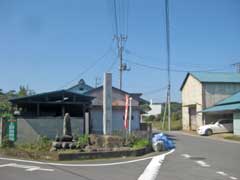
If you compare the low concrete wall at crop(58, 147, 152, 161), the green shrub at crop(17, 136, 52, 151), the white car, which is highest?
the white car

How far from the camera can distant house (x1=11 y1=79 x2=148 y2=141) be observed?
21938mm

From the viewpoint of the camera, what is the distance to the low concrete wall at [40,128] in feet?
69.6

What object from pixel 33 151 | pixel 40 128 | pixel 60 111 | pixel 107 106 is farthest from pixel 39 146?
pixel 60 111

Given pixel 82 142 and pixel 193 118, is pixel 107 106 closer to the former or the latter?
pixel 82 142

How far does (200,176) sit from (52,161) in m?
6.43

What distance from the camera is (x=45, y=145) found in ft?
57.8

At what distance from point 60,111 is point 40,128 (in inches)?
341

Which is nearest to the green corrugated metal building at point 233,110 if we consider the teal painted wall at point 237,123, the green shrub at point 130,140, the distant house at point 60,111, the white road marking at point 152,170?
the teal painted wall at point 237,123

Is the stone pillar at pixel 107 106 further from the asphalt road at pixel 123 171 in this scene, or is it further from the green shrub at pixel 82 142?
the asphalt road at pixel 123 171

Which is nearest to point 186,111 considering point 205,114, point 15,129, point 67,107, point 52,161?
point 205,114

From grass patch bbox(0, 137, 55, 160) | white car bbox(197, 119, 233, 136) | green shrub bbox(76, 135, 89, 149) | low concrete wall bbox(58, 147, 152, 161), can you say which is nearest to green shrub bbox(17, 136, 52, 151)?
grass patch bbox(0, 137, 55, 160)

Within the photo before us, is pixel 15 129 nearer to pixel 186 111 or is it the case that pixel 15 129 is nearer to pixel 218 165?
pixel 218 165

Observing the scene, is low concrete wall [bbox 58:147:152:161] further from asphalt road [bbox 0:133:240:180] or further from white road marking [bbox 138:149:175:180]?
white road marking [bbox 138:149:175:180]

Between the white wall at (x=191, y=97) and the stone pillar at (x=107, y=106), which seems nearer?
the stone pillar at (x=107, y=106)
